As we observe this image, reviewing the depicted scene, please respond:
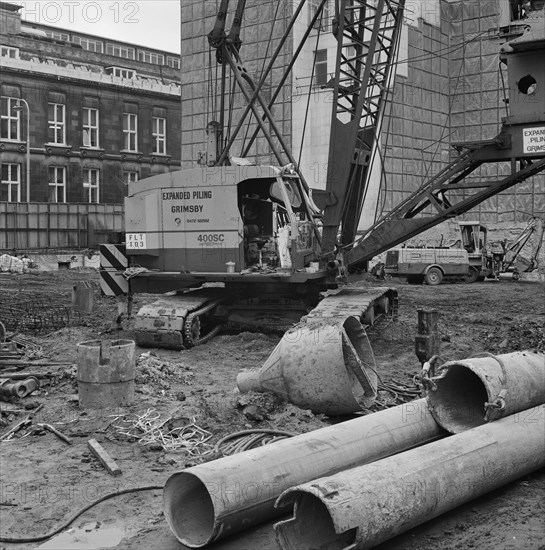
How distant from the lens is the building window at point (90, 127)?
1817 inches

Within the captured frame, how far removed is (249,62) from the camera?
3619 cm

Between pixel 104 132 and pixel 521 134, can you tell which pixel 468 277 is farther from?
pixel 104 132

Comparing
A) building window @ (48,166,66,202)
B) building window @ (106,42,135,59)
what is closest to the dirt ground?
building window @ (48,166,66,202)

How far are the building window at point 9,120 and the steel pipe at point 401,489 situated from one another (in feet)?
136

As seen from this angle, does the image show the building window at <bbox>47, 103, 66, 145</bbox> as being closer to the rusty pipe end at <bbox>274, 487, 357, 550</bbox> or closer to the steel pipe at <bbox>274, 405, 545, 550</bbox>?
the steel pipe at <bbox>274, 405, 545, 550</bbox>

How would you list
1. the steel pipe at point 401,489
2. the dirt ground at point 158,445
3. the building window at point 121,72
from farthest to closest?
the building window at point 121,72 → the dirt ground at point 158,445 → the steel pipe at point 401,489

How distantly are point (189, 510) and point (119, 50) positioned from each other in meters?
67.8

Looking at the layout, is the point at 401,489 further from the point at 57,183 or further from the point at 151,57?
the point at 151,57

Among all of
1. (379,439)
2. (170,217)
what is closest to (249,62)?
(170,217)

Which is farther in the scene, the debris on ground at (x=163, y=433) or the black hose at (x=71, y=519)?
the debris on ground at (x=163, y=433)

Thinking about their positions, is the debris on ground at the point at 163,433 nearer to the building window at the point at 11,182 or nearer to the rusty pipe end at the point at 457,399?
the rusty pipe end at the point at 457,399

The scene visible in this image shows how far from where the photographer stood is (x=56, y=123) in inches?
1768

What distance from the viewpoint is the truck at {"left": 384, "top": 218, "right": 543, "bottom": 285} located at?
27828mm

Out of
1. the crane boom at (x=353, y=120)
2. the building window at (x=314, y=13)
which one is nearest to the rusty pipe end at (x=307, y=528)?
the crane boom at (x=353, y=120)
